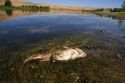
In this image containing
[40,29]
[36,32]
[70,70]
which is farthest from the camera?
[40,29]

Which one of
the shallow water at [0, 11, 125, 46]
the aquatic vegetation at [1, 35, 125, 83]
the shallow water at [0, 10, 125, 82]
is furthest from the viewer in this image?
the shallow water at [0, 11, 125, 46]

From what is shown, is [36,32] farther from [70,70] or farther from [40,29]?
[70,70]

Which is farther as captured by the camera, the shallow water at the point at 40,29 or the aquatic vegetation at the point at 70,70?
the shallow water at the point at 40,29

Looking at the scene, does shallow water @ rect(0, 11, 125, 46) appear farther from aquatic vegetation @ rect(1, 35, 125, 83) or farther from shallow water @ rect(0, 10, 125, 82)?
aquatic vegetation @ rect(1, 35, 125, 83)

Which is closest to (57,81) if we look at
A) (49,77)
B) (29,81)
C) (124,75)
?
(49,77)

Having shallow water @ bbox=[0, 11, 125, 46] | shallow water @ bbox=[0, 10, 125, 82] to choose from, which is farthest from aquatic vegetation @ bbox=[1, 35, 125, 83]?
shallow water @ bbox=[0, 11, 125, 46]

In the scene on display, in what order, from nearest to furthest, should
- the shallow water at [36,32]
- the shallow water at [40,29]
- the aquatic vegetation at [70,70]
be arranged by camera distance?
the aquatic vegetation at [70,70] < the shallow water at [36,32] < the shallow water at [40,29]

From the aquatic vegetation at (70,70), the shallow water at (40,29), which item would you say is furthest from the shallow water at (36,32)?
the aquatic vegetation at (70,70)

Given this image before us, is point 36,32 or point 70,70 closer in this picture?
point 70,70

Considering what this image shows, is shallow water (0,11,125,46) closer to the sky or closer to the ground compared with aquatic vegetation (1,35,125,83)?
closer to the sky

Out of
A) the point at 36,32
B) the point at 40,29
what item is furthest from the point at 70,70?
the point at 40,29

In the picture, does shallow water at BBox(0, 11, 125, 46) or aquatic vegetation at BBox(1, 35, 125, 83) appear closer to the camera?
aquatic vegetation at BBox(1, 35, 125, 83)

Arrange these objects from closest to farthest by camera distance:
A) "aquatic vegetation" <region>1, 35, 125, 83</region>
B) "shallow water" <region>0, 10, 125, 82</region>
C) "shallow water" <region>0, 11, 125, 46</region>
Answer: "aquatic vegetation" <region>1, 35, 125, 83</region> < "shallow water" <region>0, 10, 125, 82</region> < "shallow water" <region>0, 11, 125, 46</region>

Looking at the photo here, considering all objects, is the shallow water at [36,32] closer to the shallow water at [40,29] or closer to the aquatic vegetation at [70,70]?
the shallow water at [40,29]
